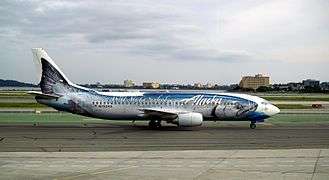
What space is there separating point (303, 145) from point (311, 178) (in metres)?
10.2

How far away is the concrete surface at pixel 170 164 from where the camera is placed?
51.6 feet

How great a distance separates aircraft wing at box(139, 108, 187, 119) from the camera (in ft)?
117

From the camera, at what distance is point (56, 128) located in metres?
34.8

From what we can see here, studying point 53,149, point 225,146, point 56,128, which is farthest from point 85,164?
point 56,128

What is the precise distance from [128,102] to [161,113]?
3.03 m

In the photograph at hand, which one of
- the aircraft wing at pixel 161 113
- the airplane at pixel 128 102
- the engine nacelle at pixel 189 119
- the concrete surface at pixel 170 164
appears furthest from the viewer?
the airplane at pixel 128 102

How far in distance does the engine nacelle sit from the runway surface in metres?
2.49

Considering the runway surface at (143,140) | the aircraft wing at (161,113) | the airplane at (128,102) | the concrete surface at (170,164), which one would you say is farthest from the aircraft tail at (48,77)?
the concrete surface at (170,164)

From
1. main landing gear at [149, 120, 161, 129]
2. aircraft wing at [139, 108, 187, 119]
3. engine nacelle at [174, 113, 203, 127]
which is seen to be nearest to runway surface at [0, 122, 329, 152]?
aircraft wing at [139, 108, 187, 119]

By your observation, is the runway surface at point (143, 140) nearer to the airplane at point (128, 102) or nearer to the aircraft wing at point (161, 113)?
the aircraft wing at point (161, 113)

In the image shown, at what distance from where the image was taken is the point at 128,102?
121ft

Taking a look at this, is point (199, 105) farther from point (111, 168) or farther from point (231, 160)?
point (111, 168)

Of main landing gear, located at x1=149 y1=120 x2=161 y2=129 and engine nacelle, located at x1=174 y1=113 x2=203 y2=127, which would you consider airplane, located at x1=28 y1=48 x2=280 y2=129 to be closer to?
main landing gear, located at x1=149 y1=120 x2=161 y2=129

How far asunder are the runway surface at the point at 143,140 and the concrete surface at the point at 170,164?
207 cm
